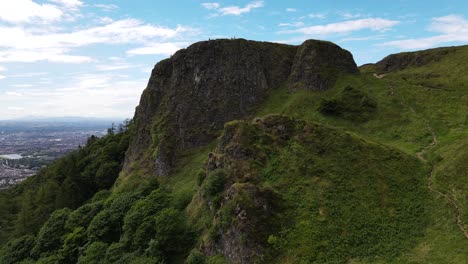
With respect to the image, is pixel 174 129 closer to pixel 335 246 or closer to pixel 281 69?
pixel 281 69

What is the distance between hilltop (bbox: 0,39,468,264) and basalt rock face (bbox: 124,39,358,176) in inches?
10.6

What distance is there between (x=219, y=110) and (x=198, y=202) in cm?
2924

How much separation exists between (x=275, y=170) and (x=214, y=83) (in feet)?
119

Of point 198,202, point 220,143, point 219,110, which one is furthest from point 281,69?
point 198,202

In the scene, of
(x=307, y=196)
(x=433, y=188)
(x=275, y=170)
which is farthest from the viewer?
(x=275, y=170)

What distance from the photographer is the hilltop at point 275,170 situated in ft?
104

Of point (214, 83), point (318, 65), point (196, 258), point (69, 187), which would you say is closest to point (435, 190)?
point (196, 258)

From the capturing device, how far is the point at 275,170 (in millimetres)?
39094

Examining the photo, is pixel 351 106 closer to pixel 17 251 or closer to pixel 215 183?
pixel 215 183

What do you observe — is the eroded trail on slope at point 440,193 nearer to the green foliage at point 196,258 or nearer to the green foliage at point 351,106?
the green foliage at point 351,106

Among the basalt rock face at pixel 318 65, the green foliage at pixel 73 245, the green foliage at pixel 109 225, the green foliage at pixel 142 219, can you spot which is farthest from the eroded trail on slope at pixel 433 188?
the green foliage at pixel 73 245

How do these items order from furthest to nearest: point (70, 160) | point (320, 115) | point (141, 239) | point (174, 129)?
point (70, 160)
point (174, 129)
point (320, 115)
point (141, 239)

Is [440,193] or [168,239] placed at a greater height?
[440,193]

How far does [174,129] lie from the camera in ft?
223
